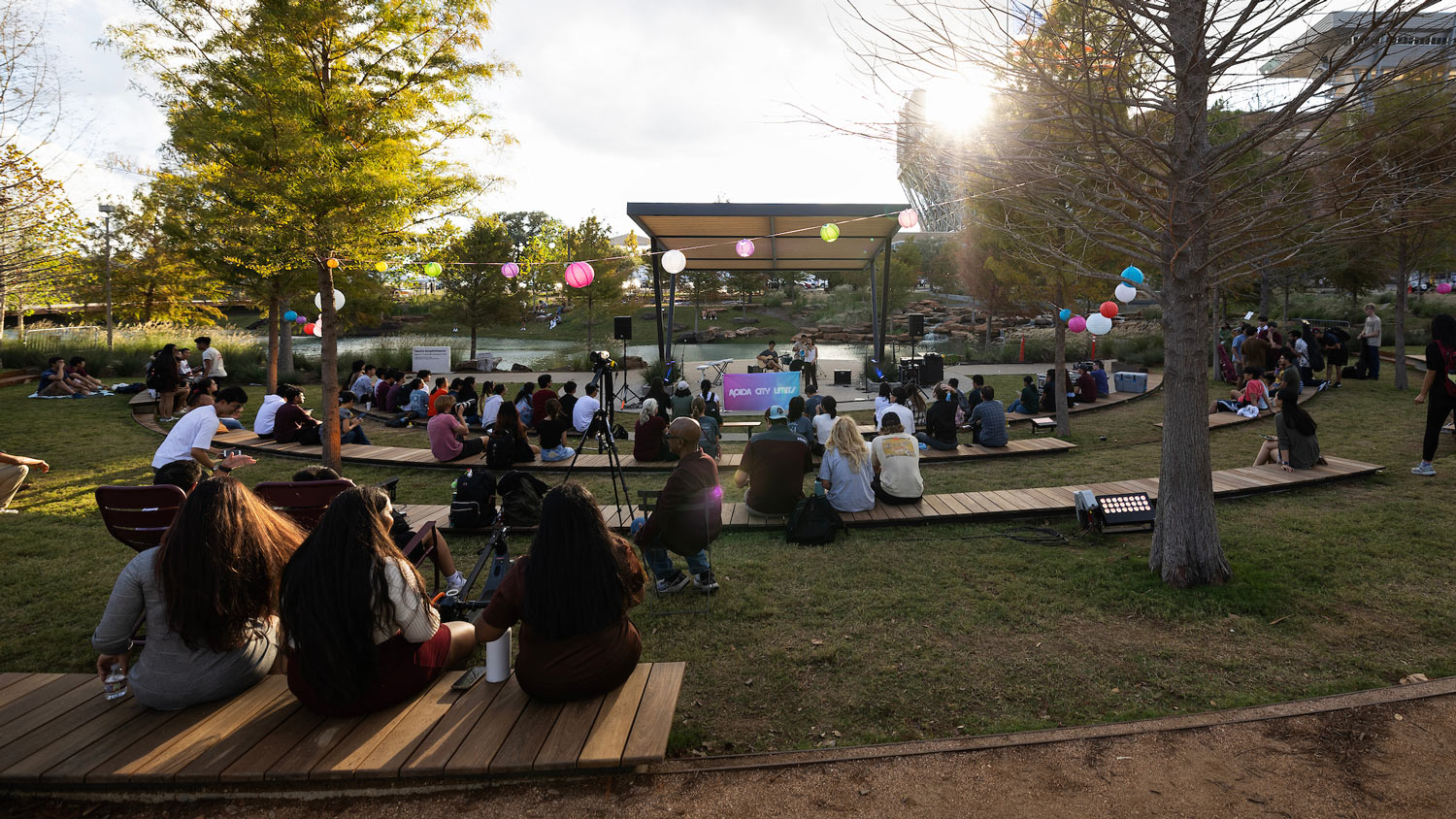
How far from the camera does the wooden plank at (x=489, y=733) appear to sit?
9.11 feet

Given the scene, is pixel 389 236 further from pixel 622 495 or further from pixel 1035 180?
pixel 1035 180

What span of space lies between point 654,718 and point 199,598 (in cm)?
200

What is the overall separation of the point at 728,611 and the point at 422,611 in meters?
2.28

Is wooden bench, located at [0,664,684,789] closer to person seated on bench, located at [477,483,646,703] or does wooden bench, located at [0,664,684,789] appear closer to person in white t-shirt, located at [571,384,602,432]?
person seated on bench, located at [477,483,646,703]

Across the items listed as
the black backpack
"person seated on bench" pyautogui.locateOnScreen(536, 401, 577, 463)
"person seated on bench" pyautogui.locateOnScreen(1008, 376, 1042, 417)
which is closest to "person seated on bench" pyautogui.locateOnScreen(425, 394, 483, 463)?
"person seated on bench" pyautogui.locateOnScreen(536, 401, 577, 463)

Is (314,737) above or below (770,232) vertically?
below

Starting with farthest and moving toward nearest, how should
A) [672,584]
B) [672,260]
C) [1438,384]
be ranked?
[672,260]
[1438,384]
[672,584]

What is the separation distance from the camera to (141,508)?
470cm

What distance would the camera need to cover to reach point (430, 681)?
3436 millimetres

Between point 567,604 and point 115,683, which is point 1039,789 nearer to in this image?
point 567,604

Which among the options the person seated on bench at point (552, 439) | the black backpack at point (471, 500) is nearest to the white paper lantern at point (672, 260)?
the person seated on bench at point (552, 439)

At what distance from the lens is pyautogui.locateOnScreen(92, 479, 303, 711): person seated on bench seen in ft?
9.76

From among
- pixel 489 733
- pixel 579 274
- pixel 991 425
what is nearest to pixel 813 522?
pixel 489 733

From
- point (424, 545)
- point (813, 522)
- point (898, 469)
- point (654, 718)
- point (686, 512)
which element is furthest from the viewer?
point (898, 469)
